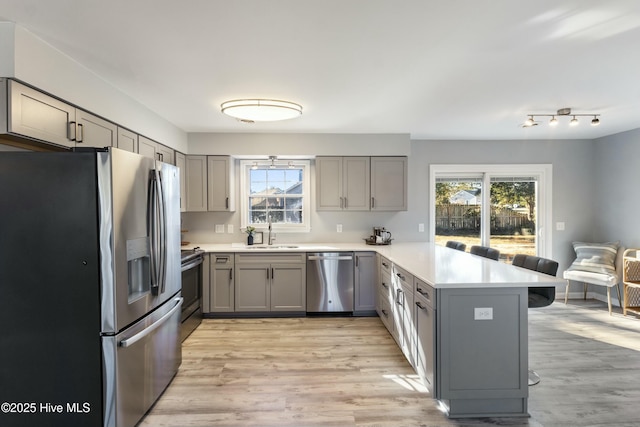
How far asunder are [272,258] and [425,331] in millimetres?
2265

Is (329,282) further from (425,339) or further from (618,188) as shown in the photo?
(618,188)

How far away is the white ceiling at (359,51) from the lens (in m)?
1.68

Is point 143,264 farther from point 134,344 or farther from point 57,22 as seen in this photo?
point 57,22

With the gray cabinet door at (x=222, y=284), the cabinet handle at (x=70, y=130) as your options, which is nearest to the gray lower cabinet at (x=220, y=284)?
the gray cabinet door at (x=222, y=284)

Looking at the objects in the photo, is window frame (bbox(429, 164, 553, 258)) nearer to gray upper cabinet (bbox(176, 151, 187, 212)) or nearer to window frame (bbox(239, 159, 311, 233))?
window frame (bbox(239, 159, 311, 233))

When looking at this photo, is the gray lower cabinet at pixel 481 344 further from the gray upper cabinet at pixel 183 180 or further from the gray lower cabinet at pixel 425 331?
the gray upper cabinet at pixel 183 180

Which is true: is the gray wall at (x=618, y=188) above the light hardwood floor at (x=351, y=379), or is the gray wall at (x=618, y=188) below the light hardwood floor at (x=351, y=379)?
above

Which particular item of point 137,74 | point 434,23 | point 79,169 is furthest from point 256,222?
point 434,23

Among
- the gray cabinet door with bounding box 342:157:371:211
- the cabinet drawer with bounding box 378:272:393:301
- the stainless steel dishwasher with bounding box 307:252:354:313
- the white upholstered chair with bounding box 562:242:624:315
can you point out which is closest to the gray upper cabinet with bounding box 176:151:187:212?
the stainless steel dishwasher with bounding box 307:252:354:313

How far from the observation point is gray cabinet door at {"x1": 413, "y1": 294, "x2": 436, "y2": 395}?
7.32 feet

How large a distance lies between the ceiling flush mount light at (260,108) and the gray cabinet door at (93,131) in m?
0.93

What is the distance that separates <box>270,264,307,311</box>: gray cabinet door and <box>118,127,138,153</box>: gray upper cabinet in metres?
2.03

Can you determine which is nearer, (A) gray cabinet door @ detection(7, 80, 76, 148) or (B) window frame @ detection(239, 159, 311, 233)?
(A) gray cabinet door @ detection(7, 80, 76, 148)

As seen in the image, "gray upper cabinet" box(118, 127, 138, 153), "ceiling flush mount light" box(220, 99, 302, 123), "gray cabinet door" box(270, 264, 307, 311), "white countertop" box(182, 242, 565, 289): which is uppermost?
"ceiling flush mount light" box(220, 99, 302, 123)
